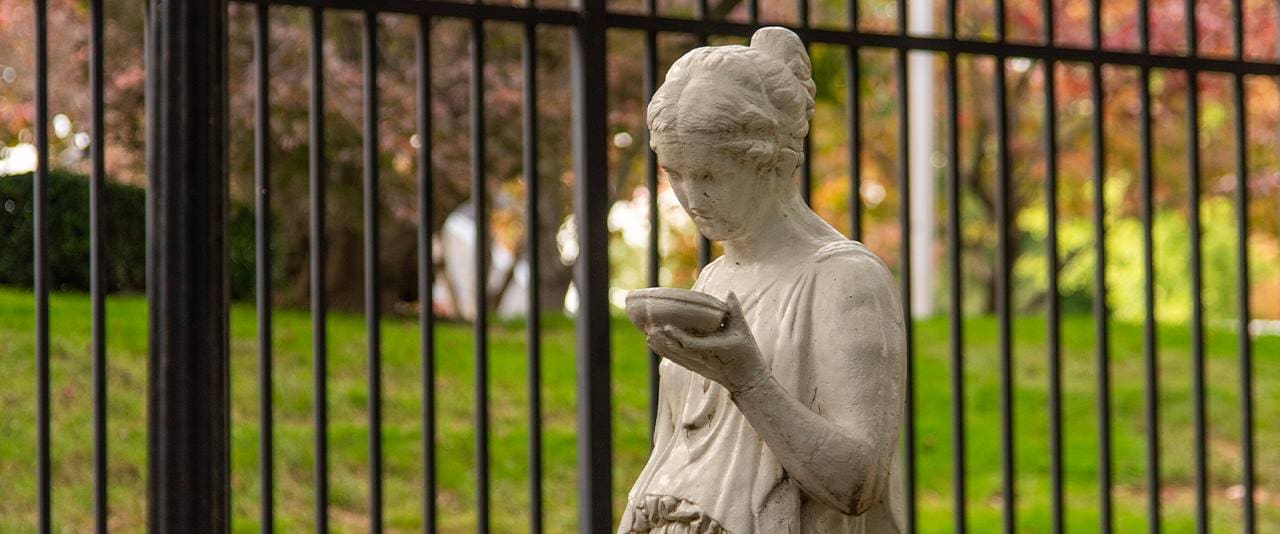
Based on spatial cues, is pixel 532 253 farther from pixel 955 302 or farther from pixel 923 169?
pixel 923 169

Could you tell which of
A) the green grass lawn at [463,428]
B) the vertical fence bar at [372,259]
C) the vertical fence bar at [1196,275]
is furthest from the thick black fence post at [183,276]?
the green grass lawn at [463,428]

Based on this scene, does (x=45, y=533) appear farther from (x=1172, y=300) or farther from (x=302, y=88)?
(x=1172, y=300)

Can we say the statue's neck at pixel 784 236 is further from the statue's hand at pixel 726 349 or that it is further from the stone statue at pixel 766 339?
the statue's hand at pixel 726 349

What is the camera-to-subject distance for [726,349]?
7.40ft

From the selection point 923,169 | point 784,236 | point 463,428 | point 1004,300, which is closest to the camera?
point 784,236

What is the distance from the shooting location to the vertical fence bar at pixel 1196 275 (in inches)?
193

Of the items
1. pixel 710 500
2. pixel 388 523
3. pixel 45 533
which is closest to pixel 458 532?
pixel 388 523

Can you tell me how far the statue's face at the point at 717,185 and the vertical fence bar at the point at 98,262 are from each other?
1961 millimetres

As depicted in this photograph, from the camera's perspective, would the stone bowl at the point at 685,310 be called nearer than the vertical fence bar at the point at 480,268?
Yes

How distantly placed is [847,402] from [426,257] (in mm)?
2134

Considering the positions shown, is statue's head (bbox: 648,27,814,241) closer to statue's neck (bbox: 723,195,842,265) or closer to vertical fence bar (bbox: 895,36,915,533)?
statue's neck (bbox: 723,195,842,265)

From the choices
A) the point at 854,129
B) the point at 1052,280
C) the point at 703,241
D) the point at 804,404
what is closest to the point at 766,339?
the point at 804,404

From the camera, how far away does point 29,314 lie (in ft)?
26.1

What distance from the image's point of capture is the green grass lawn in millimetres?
7289
